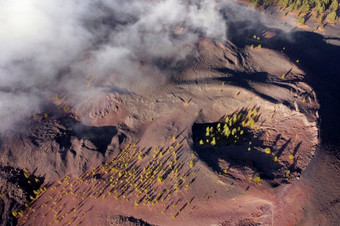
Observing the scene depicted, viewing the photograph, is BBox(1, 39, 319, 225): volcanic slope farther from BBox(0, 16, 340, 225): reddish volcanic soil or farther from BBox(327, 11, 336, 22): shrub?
BBox(327, 11, 336, 22): shrub

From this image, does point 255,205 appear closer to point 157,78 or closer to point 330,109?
point 330,109

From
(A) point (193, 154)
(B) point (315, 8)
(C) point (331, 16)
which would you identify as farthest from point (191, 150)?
(B) point (315, 8)

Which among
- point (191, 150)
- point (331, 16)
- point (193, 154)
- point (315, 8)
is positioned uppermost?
point (315, 8)

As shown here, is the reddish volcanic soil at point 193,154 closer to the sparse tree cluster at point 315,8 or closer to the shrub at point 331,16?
the shrub at point 331,16

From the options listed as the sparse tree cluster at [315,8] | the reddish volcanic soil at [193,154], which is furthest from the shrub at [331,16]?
the reddish volcanic soil at [193,154]

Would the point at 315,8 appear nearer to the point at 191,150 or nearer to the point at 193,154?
the point at 191,150

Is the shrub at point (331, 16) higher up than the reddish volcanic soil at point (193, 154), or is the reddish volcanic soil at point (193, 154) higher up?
the shrub at point (331, 16)

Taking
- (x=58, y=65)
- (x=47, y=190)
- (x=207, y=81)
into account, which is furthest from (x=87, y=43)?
(x=47, y=190)

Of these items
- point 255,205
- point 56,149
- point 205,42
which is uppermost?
point 205,42
